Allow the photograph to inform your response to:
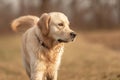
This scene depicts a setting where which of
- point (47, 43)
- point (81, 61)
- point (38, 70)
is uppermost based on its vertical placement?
point (81, 61)

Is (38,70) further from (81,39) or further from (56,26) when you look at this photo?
(81,39)

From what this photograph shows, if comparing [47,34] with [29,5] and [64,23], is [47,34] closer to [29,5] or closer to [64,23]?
[64,23]

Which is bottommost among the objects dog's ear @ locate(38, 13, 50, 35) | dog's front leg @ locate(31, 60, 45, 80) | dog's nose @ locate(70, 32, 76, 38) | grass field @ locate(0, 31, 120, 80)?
dog's front leg @ locate(31, 60, 45, 80)

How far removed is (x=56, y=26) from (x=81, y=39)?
17.2 meters

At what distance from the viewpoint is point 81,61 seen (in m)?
16.6

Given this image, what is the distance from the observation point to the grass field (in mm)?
12328

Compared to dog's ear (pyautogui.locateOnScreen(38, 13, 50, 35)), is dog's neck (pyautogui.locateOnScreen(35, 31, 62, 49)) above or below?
below

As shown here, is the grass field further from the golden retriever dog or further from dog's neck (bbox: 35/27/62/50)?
dog's neck (bbox: 35/27/62/50)

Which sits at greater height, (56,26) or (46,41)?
(56,26)

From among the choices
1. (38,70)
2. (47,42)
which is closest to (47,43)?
(47,42)

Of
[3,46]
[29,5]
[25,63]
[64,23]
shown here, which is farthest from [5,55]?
[29,5]

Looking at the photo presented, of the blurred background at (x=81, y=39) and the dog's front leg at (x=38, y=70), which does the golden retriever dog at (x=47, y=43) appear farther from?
the blurred background at (x=81, y=39)

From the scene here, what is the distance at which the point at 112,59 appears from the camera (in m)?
15.7

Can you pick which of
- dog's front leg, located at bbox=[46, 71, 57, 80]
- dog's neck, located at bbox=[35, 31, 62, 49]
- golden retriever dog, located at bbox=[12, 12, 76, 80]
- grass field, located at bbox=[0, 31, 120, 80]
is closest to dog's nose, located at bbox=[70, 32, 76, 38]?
golden retriever dog, located at bbox=[12, 12, 76, 80]
